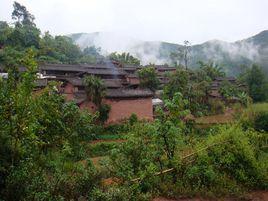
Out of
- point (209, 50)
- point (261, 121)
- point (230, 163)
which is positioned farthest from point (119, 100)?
point (209, 50)

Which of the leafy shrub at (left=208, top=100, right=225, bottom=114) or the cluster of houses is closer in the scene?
the cluster of houses

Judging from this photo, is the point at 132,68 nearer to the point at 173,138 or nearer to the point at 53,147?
the point at 173,138

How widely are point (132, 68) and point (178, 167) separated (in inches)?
1444

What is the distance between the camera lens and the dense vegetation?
8953 mm

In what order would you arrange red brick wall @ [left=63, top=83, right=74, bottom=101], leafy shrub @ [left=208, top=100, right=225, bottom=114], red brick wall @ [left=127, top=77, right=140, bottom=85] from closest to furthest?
red brick wall @ [left=63, top=83, right=74, bottom=101]
leafy shrub @ [left=208, top=100, right=225, bottom=114]
red brick wall @ [left=127, top=77, right=140, bottom=85]

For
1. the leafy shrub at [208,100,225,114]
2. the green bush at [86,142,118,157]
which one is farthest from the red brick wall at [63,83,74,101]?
the leafy shrub at [208,100,225,114]

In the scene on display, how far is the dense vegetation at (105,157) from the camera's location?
8953 mm

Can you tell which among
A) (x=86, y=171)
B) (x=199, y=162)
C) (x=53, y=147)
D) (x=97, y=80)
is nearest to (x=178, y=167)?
(x=199, y=162)

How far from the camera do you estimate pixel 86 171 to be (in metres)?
11.5

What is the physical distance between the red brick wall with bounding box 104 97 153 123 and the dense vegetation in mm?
14883

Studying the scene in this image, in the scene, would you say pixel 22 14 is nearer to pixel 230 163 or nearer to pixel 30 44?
pixel 30 44

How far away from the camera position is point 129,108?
107 feet

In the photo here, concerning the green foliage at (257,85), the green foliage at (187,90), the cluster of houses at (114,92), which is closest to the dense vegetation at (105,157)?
the cluster of houses at (114,92)

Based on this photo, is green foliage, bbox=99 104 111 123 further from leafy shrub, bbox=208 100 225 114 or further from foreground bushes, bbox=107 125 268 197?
foreground bushes, bbox=107 125 268 197
